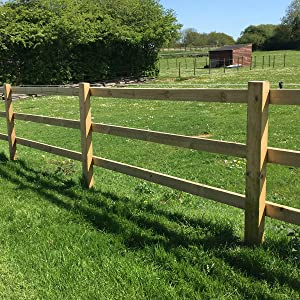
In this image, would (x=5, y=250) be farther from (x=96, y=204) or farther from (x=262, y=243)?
(x=262, y=243)

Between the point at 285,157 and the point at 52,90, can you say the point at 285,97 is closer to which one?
the point at 285,157

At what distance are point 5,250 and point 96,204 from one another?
1.35 metres

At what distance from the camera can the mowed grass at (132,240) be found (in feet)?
10.6

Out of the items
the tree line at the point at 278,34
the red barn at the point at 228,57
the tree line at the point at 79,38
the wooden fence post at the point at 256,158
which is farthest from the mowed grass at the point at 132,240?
the tree line at the point at 278,34

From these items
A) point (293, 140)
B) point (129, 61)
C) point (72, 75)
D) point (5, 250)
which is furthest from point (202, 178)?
point (129, 61)

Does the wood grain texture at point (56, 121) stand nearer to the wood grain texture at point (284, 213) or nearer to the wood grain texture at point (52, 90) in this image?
the wood grain texture at point (52, 90)

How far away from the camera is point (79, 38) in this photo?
Answer: 27625 mm

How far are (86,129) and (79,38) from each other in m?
23.3

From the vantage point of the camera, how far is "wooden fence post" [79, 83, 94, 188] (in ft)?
18.7

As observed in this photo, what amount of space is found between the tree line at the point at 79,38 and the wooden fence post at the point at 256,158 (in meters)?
23.2

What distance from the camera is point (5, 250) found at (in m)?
4.05

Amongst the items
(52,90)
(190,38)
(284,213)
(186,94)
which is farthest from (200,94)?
(190,38)

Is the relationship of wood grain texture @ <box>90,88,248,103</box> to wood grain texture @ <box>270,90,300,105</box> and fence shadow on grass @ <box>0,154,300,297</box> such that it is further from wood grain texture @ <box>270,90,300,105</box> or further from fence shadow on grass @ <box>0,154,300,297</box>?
fence shadow on grass @ <box>0,154,300,297</box>

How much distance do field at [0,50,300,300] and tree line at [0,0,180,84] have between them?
19223mm
